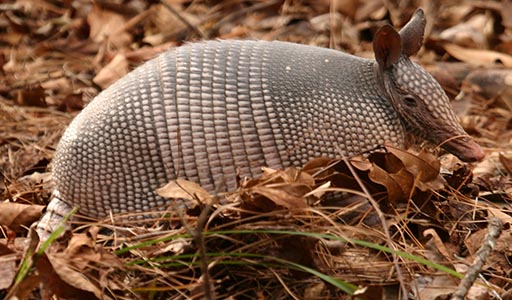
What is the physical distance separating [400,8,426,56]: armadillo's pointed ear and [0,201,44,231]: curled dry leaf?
90.5 inches

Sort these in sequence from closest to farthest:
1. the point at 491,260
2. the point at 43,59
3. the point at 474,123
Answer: the point at 491,260 < the point at 474,123 < the point at 43,59

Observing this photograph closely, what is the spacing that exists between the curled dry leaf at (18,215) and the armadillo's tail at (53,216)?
0.05m

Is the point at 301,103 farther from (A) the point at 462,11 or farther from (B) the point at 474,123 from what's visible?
(A) the point at 462,11

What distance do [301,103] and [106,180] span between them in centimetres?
118

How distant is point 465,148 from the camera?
5008 mm

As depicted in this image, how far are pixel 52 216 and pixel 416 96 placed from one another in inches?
85.8

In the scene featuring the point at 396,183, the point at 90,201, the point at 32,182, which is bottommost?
the point at 32,182

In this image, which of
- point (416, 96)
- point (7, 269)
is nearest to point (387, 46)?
point (416, 96)

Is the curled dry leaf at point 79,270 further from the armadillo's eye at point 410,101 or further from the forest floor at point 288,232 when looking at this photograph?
the armadillo's eye at point 410,101

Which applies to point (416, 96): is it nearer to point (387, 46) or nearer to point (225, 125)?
point (387, 46)

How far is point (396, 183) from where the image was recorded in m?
4.44

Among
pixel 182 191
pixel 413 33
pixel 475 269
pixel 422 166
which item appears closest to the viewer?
pixel 475 269

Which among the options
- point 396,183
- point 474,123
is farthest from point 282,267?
point 474,123

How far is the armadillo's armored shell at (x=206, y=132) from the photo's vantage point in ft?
15.8
